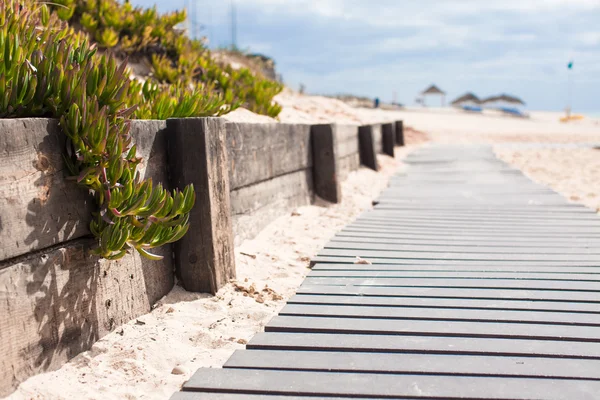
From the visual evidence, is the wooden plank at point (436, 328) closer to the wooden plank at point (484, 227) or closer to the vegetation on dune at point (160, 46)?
the wooden plank at point (484, 227)

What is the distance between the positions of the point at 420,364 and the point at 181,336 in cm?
116

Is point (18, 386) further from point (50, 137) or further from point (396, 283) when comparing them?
point (396, 283)

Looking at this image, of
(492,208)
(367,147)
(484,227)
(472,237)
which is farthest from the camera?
(367,147)

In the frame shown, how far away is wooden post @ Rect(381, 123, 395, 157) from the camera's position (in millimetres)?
13305

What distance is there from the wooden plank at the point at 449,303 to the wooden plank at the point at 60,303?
892mm

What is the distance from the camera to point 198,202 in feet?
11.4

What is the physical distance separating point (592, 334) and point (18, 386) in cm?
→ 246

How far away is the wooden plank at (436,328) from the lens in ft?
9.04

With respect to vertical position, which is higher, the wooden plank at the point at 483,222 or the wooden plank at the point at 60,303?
the wooden plank at the point at 60,303

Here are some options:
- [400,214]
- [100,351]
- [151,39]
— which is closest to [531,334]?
[100,351]

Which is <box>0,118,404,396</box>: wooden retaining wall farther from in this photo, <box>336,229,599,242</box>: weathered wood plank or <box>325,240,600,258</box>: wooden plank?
<box>336,229,599,242</box>: weathered wood plank

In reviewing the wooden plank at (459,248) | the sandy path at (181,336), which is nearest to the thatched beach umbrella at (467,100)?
the wooden plank at (459,248)

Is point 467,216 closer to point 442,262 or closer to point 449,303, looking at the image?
point 442,262

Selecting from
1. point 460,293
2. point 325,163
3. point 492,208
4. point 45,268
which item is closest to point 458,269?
point 460,293
